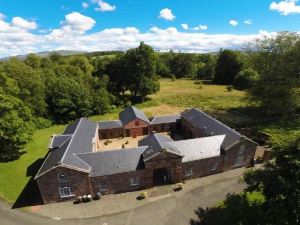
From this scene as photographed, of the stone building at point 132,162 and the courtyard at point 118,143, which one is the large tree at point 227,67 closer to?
the courtyard at point 118,143

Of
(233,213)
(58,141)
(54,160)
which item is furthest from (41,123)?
(233,213)

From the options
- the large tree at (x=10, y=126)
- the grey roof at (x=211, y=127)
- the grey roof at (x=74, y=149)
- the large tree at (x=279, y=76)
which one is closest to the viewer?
the grey roof at (x=74, y=149)

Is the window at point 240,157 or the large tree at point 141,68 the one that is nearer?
the window at point 240,157

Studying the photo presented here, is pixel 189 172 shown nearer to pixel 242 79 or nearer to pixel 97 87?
pixel 97 87

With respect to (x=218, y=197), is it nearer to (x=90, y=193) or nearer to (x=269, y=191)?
(x=269, y=191)

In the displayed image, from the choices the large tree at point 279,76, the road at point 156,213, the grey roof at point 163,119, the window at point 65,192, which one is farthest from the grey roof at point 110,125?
the large tree at point 279,76

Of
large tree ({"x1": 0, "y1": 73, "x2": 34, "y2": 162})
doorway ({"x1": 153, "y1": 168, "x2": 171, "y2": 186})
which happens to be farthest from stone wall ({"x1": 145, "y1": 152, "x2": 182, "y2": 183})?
large tree ({"x1": 0, "y1": 73, "x2": 34, "y2": 162})
